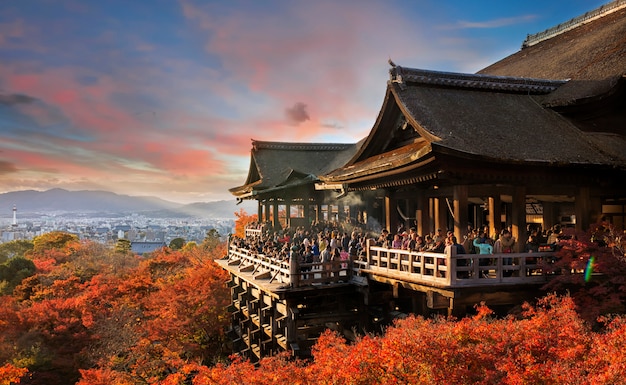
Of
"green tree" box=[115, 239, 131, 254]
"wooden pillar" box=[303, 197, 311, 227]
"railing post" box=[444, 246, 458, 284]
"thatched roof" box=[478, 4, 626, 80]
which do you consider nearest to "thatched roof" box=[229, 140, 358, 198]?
"wooden pillar" box=[303, 197, 311, 227]

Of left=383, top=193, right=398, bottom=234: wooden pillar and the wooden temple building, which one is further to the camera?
left=383, top=193, right=398, bottom=234: wooden pillar

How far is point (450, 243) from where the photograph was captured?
1075cm

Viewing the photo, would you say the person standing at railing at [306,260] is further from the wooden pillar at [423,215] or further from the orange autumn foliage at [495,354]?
the orange autumn foliage at [495,354]

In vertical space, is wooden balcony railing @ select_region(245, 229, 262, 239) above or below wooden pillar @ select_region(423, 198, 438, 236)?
below

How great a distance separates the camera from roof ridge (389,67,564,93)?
15.7 meters

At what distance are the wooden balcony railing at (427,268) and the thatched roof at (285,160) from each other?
45.9ft

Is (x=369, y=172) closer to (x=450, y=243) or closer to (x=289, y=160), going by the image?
(x=450, y=243)

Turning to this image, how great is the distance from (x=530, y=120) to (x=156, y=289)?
91.7 ft

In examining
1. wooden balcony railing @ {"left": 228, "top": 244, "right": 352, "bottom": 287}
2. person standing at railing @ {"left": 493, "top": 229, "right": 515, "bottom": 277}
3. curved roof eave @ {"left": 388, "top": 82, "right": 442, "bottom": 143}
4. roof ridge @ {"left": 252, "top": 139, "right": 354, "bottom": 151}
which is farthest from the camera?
roof ridge @ {"left": 252, "top": 139, "right": 354, "bottom": 151}

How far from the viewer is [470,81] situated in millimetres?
A: 16500

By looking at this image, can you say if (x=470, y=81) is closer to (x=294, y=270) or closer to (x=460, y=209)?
(x=460, y=209)

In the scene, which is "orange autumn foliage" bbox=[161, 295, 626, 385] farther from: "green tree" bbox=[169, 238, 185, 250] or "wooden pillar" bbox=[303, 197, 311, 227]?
"green tree" bbox=[169, 238, 185, 250]

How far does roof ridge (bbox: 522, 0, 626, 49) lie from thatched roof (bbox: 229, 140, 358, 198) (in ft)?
45.6

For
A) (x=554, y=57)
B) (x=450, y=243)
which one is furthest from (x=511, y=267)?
(x=554, y=57)
